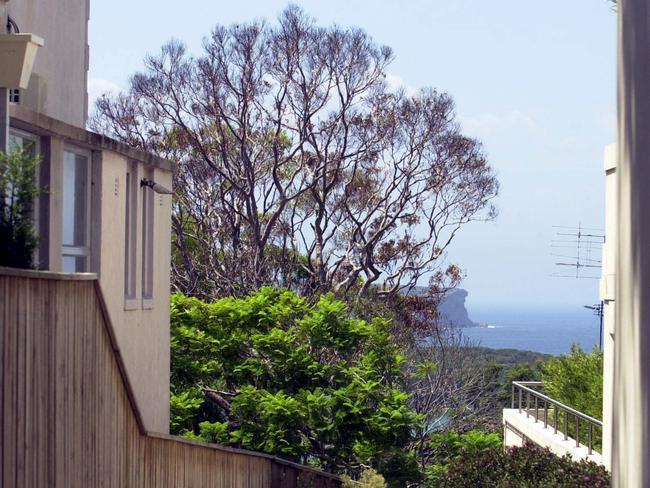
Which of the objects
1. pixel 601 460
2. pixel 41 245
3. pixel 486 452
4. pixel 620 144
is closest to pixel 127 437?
pixel 41 245

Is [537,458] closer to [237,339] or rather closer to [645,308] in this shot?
[237,339]

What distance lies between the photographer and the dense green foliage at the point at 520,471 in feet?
44.4

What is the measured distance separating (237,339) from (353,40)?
43.4ft

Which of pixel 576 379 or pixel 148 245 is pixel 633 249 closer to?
pixel 148 245

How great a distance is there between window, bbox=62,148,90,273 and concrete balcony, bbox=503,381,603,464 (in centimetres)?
827

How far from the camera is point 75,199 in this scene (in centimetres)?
1086

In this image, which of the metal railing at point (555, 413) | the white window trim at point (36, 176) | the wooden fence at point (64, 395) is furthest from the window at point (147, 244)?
the metal railing at point (555, 413)

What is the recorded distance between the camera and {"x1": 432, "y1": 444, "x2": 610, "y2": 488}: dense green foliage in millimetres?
13539

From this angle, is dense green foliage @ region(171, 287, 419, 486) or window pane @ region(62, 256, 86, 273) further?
dense green foliage @ region(171, 287, 419, 486)

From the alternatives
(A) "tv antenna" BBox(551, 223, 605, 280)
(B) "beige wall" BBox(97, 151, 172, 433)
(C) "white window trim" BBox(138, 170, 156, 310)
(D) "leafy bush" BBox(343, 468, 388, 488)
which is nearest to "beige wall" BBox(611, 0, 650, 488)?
(B) "beige wall" BBox(97, 151, 172, 433)

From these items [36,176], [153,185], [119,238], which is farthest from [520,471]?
[36,176]

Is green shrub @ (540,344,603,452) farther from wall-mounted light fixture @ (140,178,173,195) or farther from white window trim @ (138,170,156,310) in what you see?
wall-mounted light fixture @ (140,178,173,195)

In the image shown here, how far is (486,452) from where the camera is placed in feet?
48.4

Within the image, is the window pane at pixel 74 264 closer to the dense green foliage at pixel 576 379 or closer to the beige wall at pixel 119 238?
the beige wall at pixel 119 238
